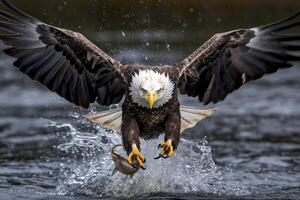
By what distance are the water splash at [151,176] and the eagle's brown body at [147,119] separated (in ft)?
1.68

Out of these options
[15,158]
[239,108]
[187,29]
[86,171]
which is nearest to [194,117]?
[86,171]

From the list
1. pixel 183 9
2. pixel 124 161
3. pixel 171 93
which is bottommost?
pixel 183 9

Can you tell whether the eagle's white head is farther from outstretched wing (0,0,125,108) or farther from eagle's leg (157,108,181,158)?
outstretched wing (0,0,125,108)

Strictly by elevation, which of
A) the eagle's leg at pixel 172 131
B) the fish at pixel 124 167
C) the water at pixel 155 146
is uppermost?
the eagle's leg at pixel 172 131

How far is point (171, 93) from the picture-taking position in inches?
298

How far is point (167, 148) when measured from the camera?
758cm

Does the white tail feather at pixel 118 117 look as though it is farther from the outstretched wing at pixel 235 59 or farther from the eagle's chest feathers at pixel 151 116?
the eagle's chest feathers at pixel 151 116

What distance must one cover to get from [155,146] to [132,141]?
75 cm

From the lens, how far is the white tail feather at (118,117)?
8.18 meters

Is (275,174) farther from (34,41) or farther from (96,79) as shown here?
(34,41)

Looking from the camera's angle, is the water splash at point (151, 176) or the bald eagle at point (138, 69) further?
the water splash at point (151, 176)

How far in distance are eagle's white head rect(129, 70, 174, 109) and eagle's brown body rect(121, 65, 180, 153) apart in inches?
3.1

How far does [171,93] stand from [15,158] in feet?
7.71

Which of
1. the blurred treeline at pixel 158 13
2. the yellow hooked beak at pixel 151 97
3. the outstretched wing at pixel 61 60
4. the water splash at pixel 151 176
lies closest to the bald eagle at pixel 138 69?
the outstretched wing at pixel 61 60
